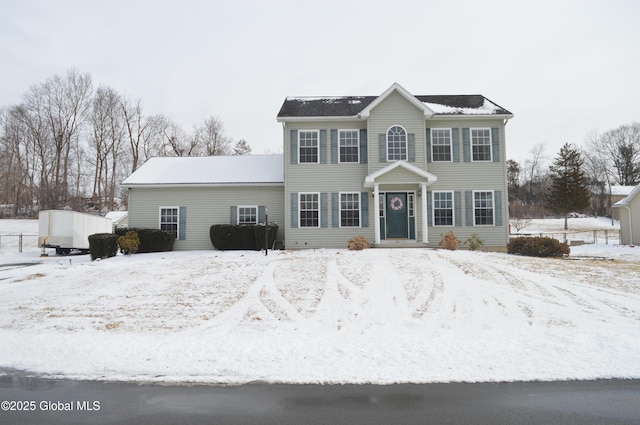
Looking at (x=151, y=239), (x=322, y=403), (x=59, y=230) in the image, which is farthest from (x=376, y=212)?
(x=59, y=230)

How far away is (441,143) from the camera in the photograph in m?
18.9

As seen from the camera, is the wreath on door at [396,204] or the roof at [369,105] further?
the wreath on door at [396,204]

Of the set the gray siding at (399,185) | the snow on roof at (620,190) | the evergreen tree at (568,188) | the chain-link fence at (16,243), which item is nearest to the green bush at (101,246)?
the gray siding at (399,185)

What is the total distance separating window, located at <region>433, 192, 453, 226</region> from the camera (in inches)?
728

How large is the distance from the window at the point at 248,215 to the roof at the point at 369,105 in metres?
4.62

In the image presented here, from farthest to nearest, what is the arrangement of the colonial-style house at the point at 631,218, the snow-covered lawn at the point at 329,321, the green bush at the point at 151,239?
the colonial-style house at the point at 631,218, the green bush at the point at 151,239, the snow-covered lawn at the point at 329,321

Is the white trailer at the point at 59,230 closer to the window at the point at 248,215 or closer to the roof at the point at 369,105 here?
the window at the point at 248,215

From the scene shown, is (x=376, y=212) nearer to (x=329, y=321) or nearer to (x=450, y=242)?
(x=450, y=242)

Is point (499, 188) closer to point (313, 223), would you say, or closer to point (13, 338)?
point (313, 223)

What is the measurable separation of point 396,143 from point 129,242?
1261cm

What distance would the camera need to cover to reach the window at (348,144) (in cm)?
1889

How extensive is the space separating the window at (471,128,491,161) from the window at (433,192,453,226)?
225cm

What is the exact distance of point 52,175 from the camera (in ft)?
130

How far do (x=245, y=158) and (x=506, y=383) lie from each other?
63.2 feet
